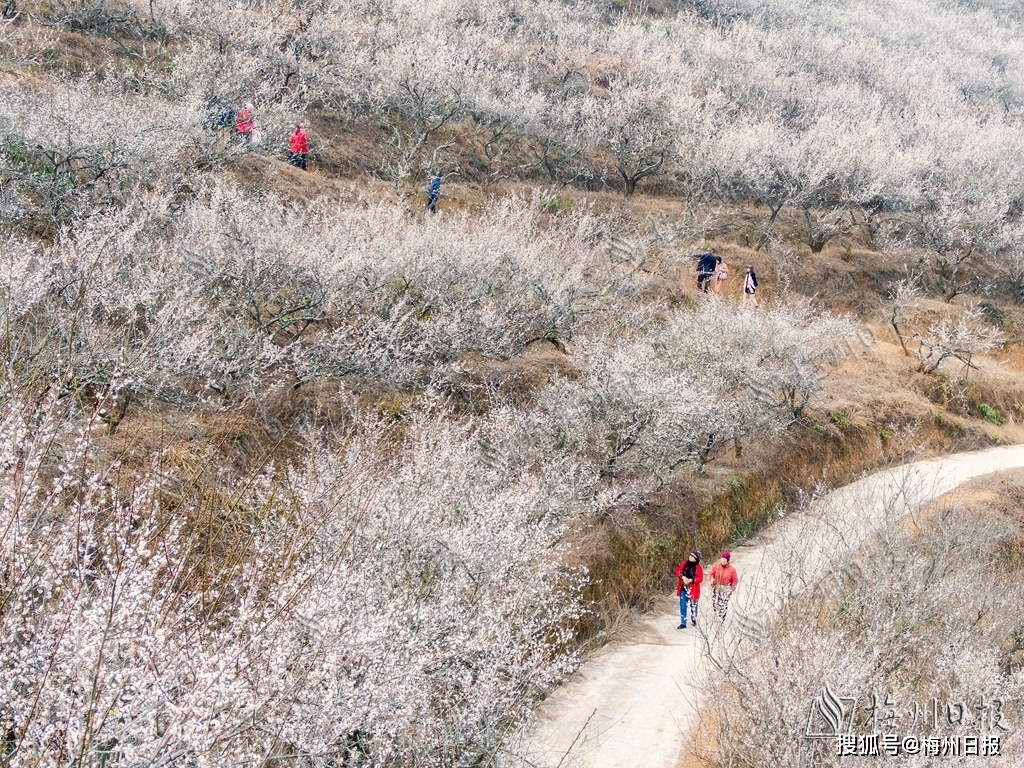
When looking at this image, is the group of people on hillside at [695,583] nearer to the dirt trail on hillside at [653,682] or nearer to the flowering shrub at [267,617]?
the dirt trail on hillside at [653,682]

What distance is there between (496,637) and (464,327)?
27.1 ft

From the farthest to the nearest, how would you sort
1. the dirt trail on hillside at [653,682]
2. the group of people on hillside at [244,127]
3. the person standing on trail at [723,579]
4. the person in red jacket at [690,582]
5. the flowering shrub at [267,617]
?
the group of people on hillside at [244,127]
the person in red jacket at [690,582]
the person standing on trail at [723,579]
the dirt trail on hillside at [653,682]
the flowering shrub at [267,617]

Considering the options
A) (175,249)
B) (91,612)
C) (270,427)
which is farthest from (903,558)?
(175,249)

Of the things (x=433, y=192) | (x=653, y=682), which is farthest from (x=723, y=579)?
(x=433, y=192)

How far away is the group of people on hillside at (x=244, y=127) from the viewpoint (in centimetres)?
1984

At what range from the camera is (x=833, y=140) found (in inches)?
1457

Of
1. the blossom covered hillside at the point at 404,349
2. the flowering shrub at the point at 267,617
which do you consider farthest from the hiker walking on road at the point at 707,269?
the flowering shrub at the point at 267,617

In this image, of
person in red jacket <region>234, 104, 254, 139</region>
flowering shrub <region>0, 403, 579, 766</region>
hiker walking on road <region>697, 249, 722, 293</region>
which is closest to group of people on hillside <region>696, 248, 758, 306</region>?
hiker walking on road <region>697, 249, 722, 293</region>

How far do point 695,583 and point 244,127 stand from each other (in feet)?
49.0

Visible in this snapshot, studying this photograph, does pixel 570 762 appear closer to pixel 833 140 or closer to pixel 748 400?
pixel 748 400

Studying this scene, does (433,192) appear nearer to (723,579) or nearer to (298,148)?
(298,148)

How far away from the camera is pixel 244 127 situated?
2033 cm

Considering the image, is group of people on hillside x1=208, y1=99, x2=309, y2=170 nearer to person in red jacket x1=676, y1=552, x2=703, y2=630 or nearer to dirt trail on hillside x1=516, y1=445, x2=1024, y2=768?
person in red jacket x1=676, y1=552, x2=703, y2=630

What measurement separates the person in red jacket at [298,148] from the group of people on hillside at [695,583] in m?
14.8
